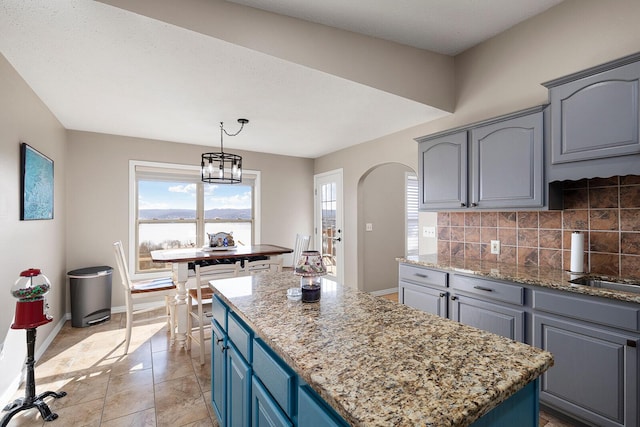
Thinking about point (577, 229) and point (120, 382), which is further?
point (120, 382)

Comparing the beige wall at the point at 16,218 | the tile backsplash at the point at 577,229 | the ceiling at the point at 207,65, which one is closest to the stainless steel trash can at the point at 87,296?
the beige wall at the point at 16,218

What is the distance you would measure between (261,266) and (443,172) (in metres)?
2.01

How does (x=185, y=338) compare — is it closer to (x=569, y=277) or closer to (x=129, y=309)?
(x=129, y=309)

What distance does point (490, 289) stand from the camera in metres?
2.21

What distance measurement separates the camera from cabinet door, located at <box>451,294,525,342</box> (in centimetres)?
205

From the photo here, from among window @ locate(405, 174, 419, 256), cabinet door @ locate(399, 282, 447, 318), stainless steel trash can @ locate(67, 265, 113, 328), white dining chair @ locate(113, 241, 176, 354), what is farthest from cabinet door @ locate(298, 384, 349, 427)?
window @ locate(405, 174, 419, 256)

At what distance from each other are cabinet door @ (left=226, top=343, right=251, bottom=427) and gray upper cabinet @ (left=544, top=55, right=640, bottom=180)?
2276 millimetres

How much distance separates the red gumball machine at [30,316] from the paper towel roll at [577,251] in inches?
142

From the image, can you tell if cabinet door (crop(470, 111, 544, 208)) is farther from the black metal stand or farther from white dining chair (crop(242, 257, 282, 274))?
the black metal stand

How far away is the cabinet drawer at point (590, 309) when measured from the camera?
1.58 metres

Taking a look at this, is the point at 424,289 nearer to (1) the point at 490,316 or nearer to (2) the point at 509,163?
(1) the point at 490,316

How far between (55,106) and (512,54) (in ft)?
14.3

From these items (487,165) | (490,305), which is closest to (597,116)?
(487,165)

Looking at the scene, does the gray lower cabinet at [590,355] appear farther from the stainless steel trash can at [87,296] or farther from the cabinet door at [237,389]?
the stainless steel trash can at [87,296]
